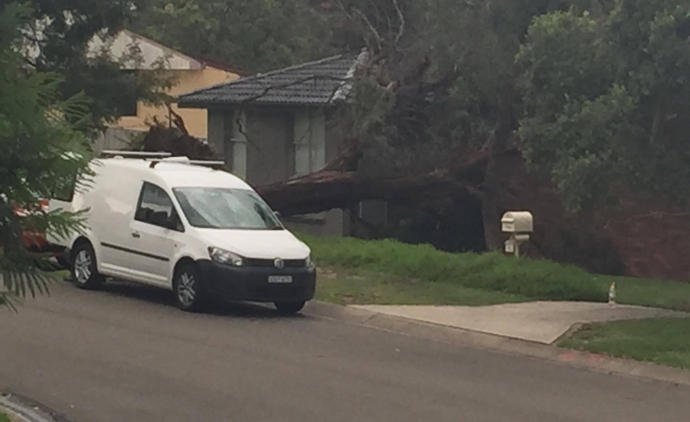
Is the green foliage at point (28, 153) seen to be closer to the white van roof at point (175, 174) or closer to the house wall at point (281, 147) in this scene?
the white van roof at point (175, 174)

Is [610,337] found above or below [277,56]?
below

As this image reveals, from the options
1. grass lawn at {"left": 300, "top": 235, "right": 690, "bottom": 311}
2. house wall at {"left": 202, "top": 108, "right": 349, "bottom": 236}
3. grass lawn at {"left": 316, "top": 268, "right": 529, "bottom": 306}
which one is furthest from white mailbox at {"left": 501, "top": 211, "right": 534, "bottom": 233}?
house wall at {"left": 202, "top": 108, "right": 349, "bottom": 236}

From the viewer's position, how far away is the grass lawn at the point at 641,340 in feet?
43.4

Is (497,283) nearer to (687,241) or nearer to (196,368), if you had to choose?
(687,241)

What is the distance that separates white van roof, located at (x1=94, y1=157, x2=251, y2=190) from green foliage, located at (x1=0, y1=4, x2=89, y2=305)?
32.5ft

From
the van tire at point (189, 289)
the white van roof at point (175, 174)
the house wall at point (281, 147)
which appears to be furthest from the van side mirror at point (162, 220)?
the house wall at point (281, 147)

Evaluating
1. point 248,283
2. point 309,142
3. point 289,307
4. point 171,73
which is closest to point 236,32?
point 171,73

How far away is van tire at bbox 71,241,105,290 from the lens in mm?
17969

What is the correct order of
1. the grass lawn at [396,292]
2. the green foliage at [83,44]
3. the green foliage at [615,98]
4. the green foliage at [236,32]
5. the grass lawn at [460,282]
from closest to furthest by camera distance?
the green foliage at [615,98] < the grass lawn at [396,292] < the grass lawn at [460,282] < the green foliage at [83,44] < the green foliage at [236,32]

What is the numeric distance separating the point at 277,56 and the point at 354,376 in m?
32.5

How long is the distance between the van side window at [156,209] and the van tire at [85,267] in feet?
3.87

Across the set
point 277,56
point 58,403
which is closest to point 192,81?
point 277,56

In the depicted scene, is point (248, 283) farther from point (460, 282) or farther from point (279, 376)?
point (460, 282)

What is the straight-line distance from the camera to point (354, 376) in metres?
12.0
